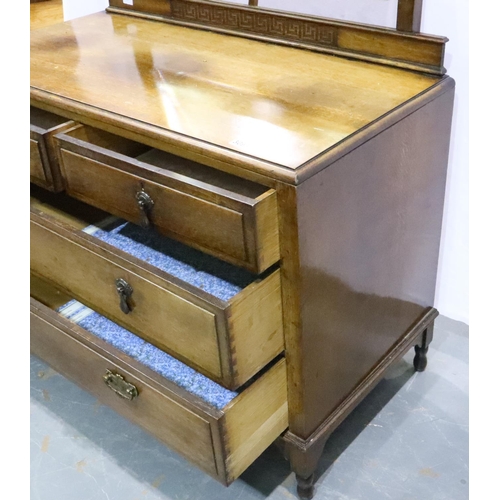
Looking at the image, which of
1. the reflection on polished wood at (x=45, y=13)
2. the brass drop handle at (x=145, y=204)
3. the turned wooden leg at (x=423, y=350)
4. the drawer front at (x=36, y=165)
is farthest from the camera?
the reflection on polished wood at (x=45, y=13)

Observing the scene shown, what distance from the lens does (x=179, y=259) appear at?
39.9 inches

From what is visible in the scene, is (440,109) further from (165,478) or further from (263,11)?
(165,478)

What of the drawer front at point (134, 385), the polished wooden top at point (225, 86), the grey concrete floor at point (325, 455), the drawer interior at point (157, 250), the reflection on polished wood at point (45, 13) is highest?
the polished wooden top at point (225, 86)

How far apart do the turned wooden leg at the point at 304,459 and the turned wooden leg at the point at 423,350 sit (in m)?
0.33

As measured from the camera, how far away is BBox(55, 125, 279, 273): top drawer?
76 centimetres

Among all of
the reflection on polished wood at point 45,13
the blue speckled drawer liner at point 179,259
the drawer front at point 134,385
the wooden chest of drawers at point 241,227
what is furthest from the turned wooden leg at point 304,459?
the reflection on polished wood at point 45,13

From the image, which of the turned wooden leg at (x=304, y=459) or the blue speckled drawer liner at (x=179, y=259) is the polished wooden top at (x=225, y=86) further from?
the turned wooden leg at (x=304, y=459)

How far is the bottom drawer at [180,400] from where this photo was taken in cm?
85

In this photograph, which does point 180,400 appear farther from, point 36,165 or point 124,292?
point 36,165

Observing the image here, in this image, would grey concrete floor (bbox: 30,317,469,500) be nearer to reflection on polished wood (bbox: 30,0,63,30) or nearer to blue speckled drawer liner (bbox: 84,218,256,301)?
blue speckled drawer liner (bbox: 84,218,256,301)

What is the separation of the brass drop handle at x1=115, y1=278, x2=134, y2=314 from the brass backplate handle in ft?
0.35

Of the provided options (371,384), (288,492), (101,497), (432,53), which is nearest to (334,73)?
(432,53)

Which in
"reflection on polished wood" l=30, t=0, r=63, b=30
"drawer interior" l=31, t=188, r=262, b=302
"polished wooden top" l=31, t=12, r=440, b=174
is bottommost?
"drawer interior" l=31, t=188, r=262, b=302

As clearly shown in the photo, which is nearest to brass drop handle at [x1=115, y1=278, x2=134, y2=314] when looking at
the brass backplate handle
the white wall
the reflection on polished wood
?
the brass backplate handle
